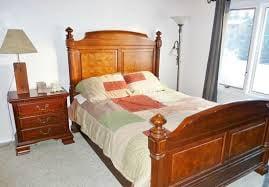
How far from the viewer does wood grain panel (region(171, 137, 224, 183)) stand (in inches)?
61.6

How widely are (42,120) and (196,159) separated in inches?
75.5

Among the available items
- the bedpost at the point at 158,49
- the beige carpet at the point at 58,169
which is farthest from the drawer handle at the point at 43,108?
the bedpost at the point at 158,49

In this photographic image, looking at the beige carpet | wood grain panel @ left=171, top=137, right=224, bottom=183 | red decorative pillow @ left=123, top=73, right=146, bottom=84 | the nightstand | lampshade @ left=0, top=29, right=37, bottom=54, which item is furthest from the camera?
red decorative pillow @ left=123, top=73, right=146, bottom=84

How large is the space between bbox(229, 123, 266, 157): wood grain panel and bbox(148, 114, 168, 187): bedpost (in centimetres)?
75

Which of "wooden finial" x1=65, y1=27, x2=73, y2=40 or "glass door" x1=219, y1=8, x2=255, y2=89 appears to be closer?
"wooden finial" x1=65, y1=27, x2=73, y2=40

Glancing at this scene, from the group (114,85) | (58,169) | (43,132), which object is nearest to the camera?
(58,169)

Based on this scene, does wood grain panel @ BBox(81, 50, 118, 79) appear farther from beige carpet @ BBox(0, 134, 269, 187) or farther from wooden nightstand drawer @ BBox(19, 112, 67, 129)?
beige carpet @ BBox(0, 134, 269, 187)

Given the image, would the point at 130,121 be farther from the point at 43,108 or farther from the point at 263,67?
the point at 263,67

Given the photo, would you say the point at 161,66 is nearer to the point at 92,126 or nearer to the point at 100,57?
the point at 100,57

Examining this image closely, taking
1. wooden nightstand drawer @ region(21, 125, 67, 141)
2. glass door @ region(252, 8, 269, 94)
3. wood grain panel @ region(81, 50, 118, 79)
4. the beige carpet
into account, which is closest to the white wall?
wood grain panel @ region(81, 50, 118, 79)

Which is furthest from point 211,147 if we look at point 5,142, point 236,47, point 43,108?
point 5,142

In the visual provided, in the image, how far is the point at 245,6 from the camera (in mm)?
3162

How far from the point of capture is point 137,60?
346 cm

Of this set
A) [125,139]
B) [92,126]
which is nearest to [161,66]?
[92,126]
